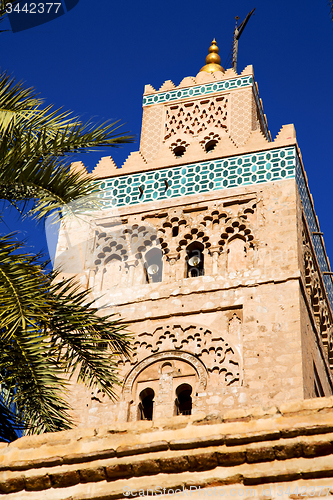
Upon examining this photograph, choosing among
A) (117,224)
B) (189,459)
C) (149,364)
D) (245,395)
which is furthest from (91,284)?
(189,459)

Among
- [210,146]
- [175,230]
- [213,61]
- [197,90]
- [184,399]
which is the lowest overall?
[184,399]

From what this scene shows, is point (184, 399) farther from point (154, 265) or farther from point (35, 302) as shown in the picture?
point (35, 302)

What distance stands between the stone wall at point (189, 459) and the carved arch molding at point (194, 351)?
553cm

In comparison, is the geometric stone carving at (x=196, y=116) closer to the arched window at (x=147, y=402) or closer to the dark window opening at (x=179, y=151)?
the dark window opening at (x=179, y=151)

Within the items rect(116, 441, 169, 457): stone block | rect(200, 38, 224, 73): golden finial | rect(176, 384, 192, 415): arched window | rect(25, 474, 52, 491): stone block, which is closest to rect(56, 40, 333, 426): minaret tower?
rect(176, 384, 192, 415): arched window

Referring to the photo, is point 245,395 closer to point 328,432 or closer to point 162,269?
point 162,269

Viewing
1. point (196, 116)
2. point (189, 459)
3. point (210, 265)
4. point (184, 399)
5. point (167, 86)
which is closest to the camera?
point (189, 459)

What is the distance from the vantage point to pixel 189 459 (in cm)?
566

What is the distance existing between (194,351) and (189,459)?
6313mm

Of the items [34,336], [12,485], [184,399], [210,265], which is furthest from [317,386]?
[12,485]

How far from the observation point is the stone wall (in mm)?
5434

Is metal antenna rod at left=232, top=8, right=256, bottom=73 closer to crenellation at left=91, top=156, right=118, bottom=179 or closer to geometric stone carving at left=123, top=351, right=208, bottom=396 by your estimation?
crenellation at left=91, top=156, right=118, bottom=179

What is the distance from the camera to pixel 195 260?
13.4 m

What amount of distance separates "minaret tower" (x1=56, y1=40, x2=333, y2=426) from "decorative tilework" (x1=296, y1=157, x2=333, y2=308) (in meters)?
0.04
